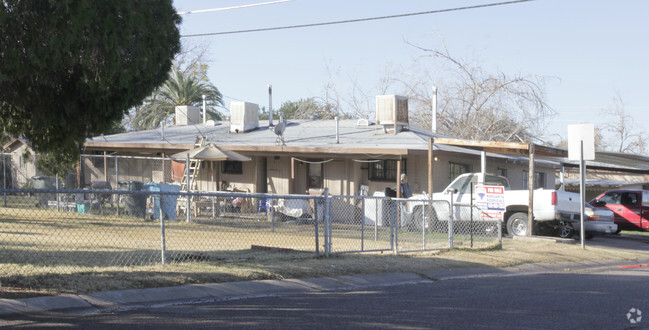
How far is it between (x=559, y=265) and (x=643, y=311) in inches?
234

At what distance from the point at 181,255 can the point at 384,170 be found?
13336 mm

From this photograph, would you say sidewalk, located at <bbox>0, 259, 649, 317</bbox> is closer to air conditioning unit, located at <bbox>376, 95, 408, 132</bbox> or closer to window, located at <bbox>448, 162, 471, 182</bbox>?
Result: window, located at <bbox>448, 162, 471, 182</bbox>

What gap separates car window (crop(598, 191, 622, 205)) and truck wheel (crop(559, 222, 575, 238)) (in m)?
6.40

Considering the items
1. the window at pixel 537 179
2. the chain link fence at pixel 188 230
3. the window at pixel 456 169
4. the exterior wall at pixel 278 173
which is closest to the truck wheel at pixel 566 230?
the chain link fence at pixel 188 230

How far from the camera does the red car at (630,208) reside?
24422 mm

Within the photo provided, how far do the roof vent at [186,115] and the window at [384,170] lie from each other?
1211 cm

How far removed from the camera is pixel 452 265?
13.0m

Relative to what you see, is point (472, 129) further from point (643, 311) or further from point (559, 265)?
point (643, 311)

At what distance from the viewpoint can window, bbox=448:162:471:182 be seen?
24.8 m

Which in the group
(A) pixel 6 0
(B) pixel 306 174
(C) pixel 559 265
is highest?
(A) pixel 6 0

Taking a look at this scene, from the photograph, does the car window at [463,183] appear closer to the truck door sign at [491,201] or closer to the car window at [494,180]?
the car window at [494,180]

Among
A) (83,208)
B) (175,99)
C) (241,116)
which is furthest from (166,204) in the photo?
(175,99)

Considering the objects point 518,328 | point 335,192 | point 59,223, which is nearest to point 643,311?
point 518,328

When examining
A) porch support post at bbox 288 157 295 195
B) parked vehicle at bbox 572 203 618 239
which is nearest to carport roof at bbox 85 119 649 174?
porch support post at bbox 288 157 295 195
